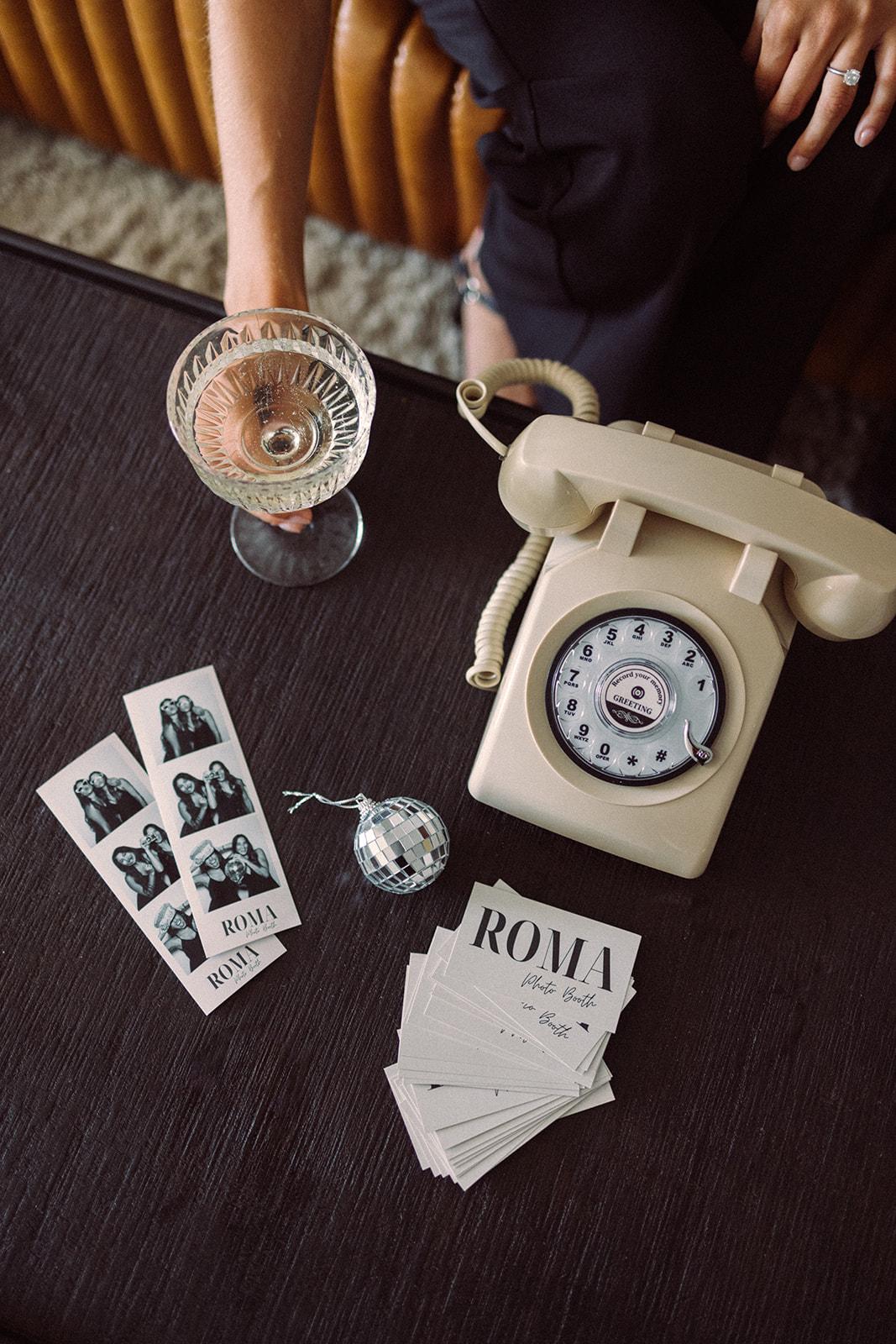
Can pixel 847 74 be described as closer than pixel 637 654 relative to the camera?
No

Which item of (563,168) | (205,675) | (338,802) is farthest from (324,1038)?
(563,168)

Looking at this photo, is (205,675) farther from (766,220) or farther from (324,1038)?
(766,220)

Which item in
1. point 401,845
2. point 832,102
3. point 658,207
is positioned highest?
point 832,102

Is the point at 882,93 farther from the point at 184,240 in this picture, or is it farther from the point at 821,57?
the point at 184,240

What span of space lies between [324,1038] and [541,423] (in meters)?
0.48

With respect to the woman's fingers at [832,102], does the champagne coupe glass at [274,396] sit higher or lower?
lower

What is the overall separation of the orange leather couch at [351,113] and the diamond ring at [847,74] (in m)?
0.32

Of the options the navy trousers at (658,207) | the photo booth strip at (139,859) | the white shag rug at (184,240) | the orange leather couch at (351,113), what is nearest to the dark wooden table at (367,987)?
the photo booth strip at (139,859)

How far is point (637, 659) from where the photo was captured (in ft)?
2.39

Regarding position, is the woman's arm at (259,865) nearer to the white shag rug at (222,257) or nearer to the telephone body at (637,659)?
the telephone body at (637,659)

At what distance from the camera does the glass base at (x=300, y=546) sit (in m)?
0.80

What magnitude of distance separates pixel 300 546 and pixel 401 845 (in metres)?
0.28

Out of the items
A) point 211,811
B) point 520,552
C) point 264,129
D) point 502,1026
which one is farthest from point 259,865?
point 264,129

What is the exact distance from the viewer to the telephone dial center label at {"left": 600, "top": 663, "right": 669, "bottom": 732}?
0.72 m
